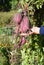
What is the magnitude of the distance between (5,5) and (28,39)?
1848cm

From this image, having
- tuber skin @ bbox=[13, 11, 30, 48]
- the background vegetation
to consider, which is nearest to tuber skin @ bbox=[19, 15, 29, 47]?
tuber skin @ bbox=[13, 11, 30, 48]

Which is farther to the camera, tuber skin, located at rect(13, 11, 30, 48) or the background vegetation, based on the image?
the background vegetation

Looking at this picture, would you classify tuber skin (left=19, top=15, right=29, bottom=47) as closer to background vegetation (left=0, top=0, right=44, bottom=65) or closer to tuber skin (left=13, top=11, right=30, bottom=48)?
tuber skin (left=13, top=11, right=30, bottom=48)

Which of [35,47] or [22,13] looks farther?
[35,47]

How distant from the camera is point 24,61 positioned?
3.23 m

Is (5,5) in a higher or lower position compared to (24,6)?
lower

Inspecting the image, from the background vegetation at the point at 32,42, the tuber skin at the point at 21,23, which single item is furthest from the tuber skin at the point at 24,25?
the background vegetation at the point at 32,42

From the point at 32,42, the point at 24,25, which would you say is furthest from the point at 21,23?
the point at 32,42

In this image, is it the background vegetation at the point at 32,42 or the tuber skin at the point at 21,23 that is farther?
the background vegetation at the point at 32,42

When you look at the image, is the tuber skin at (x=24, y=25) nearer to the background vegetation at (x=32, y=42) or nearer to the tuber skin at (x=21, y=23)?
the tuber skin at (x=21, y=23)

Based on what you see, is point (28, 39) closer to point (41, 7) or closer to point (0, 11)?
point (41, 7)

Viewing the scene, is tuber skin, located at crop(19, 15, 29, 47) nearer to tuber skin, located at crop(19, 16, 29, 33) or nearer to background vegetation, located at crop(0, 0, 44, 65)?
tuber skin, located at crop(19, 16, 29, 33)

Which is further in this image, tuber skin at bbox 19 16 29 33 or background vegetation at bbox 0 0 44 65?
A: background vegetation at bbox 0 0 44 65

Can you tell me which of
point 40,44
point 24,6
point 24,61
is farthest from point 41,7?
point 24,61
